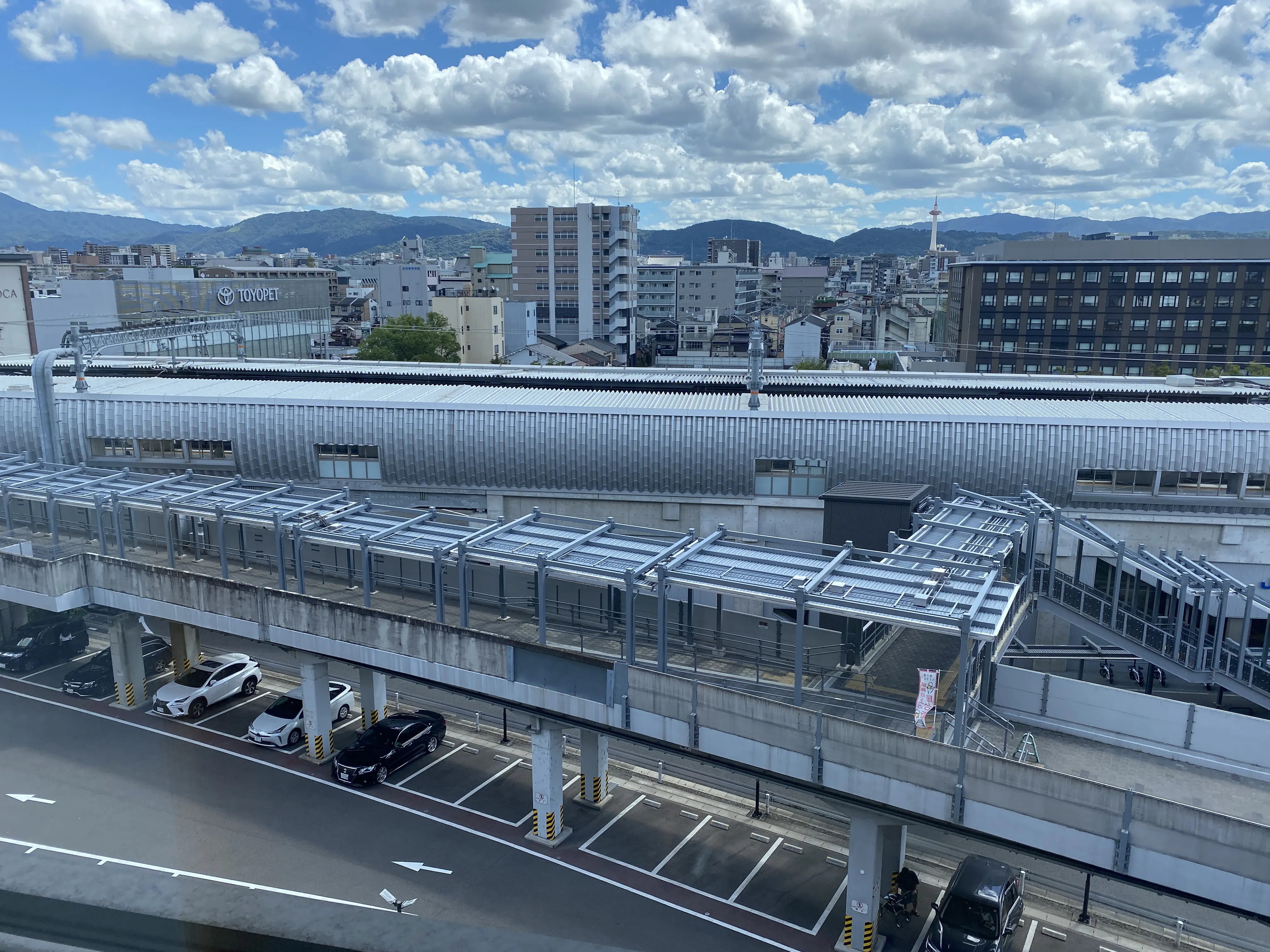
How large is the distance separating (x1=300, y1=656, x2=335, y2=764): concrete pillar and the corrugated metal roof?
8681 millimetres

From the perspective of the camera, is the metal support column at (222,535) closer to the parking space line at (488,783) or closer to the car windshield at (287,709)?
the car windshield at (287,709)

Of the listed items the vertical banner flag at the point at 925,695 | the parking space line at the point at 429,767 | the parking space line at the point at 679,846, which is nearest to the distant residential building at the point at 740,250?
the parking space line at the point at 429,767

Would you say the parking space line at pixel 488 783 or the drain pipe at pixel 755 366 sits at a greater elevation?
the drain pipe at pixel 755 366

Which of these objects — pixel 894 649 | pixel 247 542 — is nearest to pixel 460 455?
pixel 247 542

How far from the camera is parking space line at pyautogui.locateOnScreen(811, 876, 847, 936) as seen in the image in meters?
14.1

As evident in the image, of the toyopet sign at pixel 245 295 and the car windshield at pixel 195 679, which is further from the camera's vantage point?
the toyopet sign at pixel 245 295

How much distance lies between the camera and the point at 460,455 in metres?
24.4

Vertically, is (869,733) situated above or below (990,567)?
below

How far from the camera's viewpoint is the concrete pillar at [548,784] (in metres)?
16.0

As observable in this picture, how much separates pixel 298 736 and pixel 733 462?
491 inches

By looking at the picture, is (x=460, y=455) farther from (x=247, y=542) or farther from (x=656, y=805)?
(x=656, y=805)

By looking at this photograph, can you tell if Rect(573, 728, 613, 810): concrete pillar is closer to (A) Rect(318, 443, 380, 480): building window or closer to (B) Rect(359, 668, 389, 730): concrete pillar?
(B) Rect(359, 668, 389, 730): concrete pillar

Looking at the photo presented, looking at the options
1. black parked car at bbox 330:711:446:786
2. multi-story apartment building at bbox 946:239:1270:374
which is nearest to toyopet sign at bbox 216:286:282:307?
multi-story apartment building at bbox 946:239:1270:374

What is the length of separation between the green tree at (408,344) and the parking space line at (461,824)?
33.9 meters
